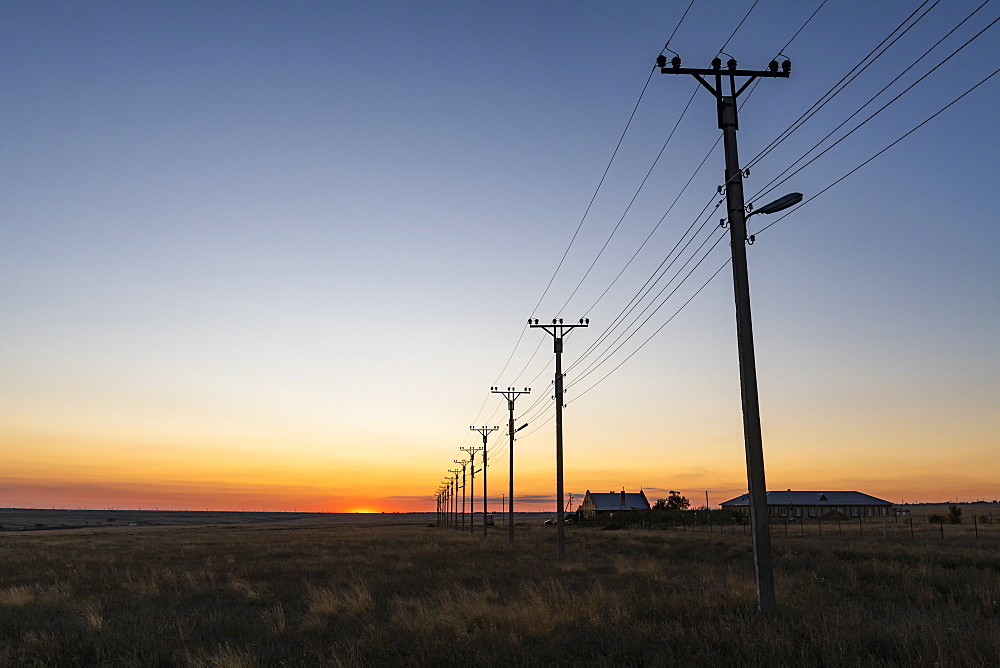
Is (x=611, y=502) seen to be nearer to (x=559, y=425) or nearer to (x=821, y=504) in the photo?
(x=821, y=504)

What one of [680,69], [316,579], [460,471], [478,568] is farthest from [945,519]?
[680,69]

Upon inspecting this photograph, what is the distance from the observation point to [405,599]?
65.8 ft

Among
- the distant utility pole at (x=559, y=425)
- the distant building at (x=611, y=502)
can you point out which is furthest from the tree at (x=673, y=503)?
the distant utility pole at (x=559, y=425)

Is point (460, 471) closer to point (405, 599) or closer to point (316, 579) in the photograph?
point (316, 579)

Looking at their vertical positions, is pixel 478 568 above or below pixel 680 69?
below

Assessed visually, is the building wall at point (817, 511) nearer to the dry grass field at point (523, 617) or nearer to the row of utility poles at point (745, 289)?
the dry grass field at point (523, 617)

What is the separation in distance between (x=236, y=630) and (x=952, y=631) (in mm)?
13354

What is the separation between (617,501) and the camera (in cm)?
14212

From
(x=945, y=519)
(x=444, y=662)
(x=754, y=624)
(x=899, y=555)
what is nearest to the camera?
(x=444, y=662)

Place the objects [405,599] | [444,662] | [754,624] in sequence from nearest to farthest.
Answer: [444,662] < [754,624] < [405,599]

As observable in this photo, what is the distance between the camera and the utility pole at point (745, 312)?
14.3m

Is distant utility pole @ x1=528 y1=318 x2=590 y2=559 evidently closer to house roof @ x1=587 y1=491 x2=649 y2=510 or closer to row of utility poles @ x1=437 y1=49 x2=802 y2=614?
row of utility poles @ x1=437 y1=49 x2=802 y2=614

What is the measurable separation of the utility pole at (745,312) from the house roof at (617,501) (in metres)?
127

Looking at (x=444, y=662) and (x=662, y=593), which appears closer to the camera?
(x=444, y=662)
